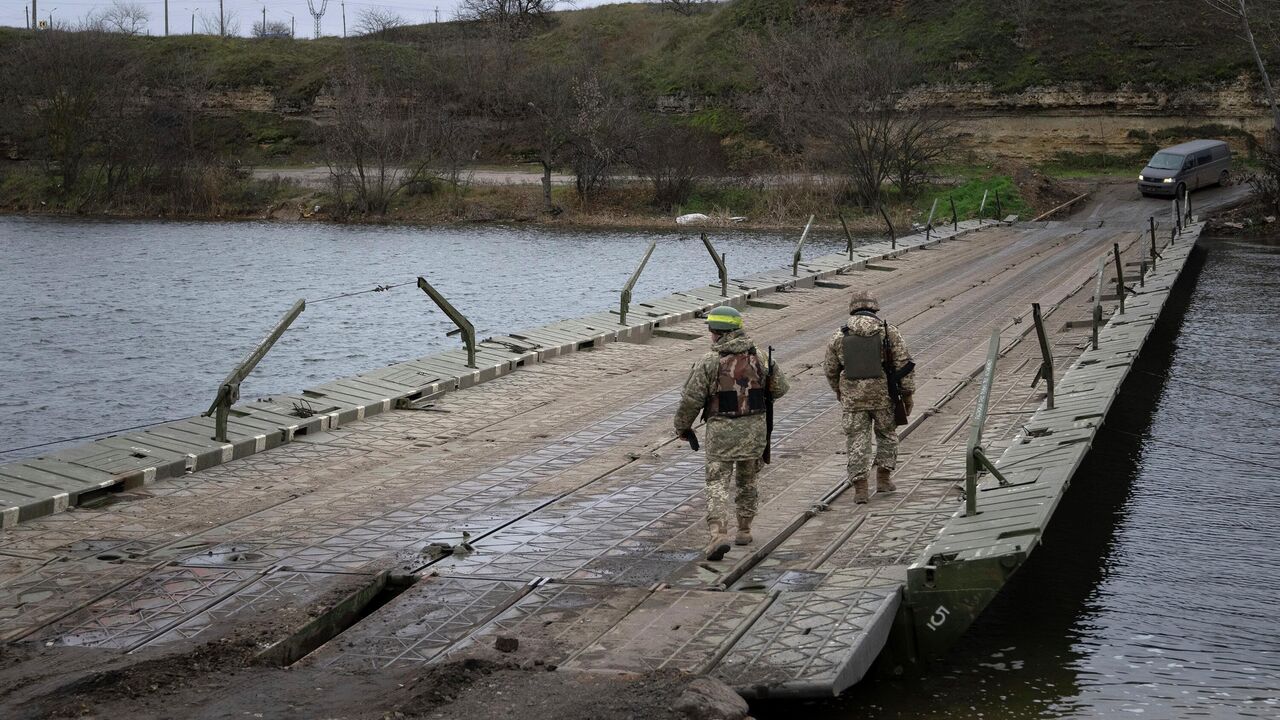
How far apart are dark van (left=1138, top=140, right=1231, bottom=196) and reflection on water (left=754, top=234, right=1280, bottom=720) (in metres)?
35.0

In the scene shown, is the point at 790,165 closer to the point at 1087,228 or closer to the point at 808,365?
the point at 1087,228

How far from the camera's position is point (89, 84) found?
2753 inches

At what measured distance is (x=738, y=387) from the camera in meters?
11.0

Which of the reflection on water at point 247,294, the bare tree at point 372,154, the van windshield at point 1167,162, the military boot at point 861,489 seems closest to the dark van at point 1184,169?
the van windshield at point 1167,162

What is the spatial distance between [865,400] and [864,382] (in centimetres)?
16

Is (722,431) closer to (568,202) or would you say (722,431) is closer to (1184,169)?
(1184,169)

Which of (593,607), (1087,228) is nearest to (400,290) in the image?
(1087,228)

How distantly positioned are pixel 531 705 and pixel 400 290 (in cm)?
3621

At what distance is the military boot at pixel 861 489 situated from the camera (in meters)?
12.9

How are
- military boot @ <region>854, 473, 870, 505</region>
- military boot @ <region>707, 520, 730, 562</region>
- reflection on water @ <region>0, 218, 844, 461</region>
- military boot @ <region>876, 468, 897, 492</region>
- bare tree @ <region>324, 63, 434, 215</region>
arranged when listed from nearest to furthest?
military boot @ <region>707, 520, 730, 562</region>, military boot @ <region>854, 473, 870, 505</region>, military boot @ <region>876, 468, 897, 492</region>, reflection on water @ <region>0, 218, 844, 461</region>, bare tree @ <region>324, 63, 434, 215</region>

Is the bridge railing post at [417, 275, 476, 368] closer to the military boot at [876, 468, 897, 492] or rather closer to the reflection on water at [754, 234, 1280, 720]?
the military boot at [876, 468, 897, 492]

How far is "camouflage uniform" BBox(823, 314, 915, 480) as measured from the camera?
1274 centimetres

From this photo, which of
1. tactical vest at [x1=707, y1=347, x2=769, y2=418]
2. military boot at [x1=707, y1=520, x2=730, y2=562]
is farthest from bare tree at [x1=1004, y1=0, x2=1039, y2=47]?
military boot at [x1=707, y1=520, x2=730, y2=562]

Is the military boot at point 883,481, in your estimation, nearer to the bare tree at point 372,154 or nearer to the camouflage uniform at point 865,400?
the camouflage uniform at point 865,400
